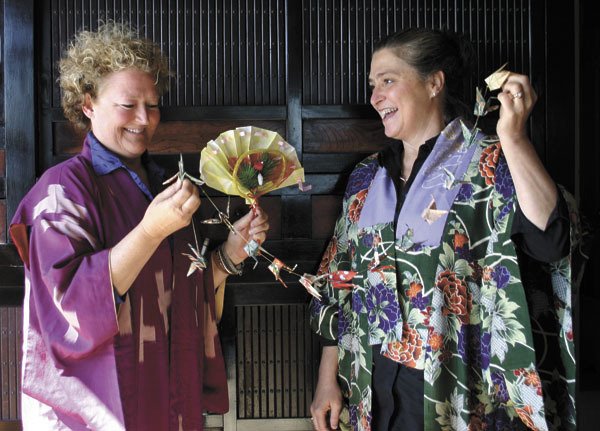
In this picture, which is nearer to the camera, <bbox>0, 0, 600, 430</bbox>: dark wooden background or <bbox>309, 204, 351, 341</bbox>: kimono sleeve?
<bbox>309, 204, 351, 341</bbox>: kimono sleeve

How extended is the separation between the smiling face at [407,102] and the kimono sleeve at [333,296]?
0.32 metres

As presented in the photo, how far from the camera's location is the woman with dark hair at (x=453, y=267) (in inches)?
61.6

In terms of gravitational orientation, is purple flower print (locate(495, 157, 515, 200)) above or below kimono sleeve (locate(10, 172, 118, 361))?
above

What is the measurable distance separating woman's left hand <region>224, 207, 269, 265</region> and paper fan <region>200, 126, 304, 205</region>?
82 mm

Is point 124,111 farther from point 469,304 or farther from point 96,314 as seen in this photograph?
point 469,304

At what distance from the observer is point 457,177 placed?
1708 millimetres

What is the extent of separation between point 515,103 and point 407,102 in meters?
0.45

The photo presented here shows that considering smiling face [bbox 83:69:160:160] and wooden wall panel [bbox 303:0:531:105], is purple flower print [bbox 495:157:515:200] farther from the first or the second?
smiling face [bbox 83:69:160:160]

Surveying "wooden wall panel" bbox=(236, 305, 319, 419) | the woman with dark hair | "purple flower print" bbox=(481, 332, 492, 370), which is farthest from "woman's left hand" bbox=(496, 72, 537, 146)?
"wooden wall panel" bbox=(236, 305, 319, 419)

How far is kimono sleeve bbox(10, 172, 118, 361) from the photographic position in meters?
1.40

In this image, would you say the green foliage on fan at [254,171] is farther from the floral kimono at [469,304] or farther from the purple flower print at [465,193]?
the purple flower print at [465,193]

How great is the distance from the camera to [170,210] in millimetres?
1372

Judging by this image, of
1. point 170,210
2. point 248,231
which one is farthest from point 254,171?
point 170,210

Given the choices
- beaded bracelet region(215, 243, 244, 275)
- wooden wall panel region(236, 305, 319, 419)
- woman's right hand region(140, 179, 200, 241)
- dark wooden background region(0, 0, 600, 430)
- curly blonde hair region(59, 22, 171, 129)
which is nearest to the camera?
woman's right hand region(140, 179, 200, 241)
